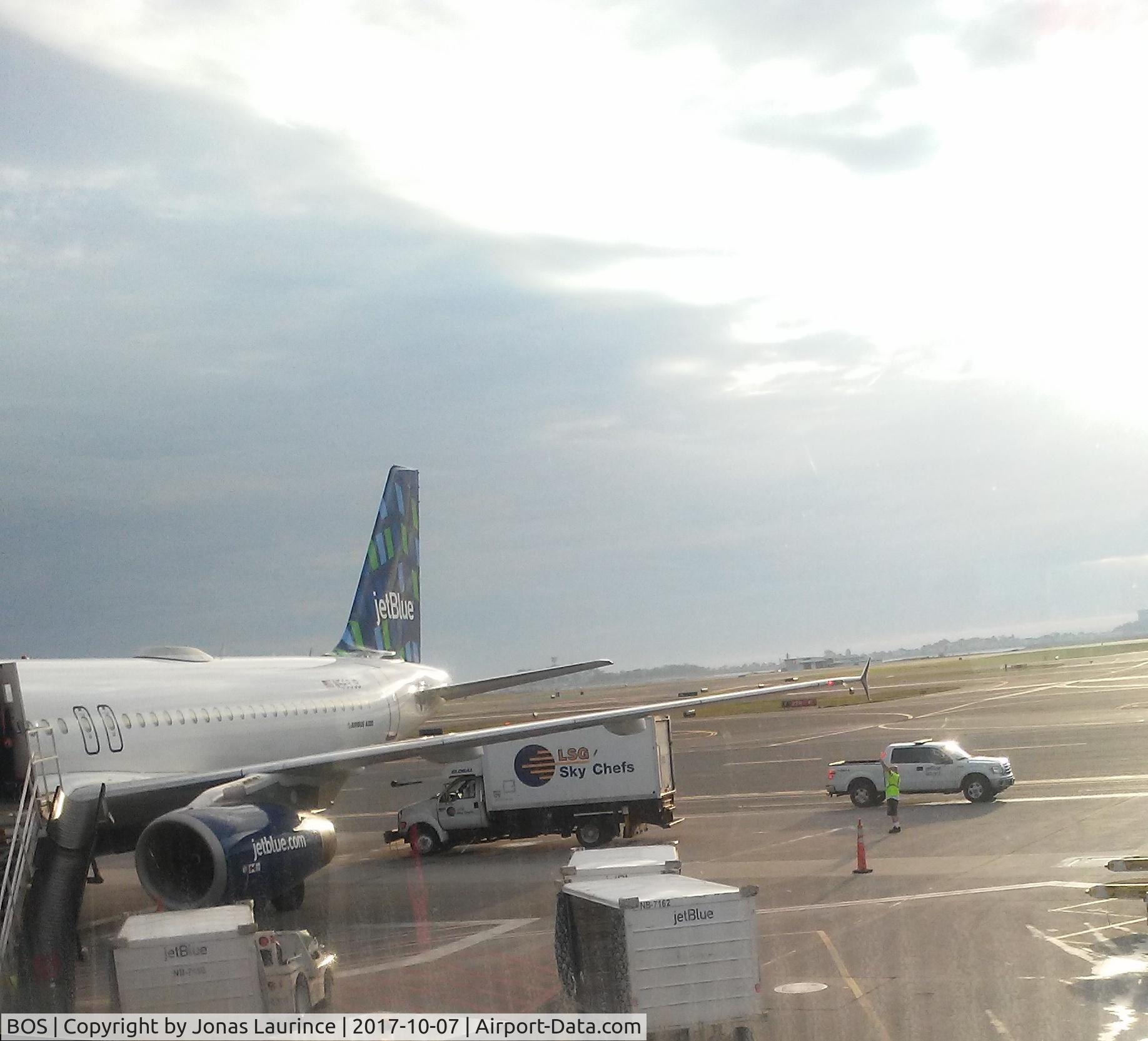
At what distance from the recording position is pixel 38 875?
19.3m

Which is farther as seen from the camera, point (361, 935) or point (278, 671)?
point (278, 671)

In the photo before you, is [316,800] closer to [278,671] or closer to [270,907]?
[270,907]

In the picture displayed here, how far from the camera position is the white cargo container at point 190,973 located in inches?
503

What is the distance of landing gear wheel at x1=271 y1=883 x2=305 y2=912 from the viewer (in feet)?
76.4

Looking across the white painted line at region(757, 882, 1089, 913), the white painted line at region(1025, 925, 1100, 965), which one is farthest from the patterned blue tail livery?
the white painted line at region(1025, 925, 1100, 965)

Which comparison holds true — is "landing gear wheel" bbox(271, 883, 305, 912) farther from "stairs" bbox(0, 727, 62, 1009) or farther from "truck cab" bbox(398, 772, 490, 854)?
"truck cab" bbox(398, 772, 490, 854)

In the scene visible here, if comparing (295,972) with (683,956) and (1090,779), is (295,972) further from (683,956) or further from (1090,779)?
(1090,779)

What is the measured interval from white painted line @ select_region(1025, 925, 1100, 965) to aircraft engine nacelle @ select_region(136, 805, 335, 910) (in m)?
11.9

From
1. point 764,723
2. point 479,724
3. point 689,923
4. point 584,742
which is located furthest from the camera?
point 479,724

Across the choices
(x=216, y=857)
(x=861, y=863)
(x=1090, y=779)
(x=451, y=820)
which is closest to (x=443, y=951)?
(x=216, y=857)

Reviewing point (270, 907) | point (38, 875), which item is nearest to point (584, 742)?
point (270, 907)

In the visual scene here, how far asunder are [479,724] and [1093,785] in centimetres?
5812

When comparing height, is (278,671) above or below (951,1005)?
above

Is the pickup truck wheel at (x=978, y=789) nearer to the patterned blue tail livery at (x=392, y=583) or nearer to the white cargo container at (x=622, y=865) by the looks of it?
the patterned blue tail livery at (x=392, y=583)
